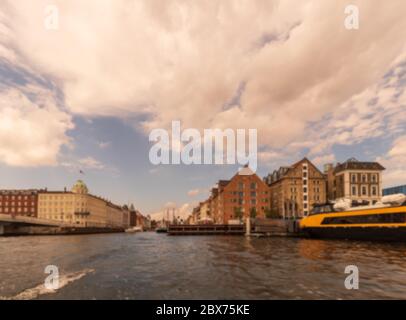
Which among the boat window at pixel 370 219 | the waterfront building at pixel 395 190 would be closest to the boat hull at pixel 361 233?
the boat window at pixel 370 219

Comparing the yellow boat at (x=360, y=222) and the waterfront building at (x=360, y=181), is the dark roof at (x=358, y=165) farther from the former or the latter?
the yellow boat at (x=360, y=222)

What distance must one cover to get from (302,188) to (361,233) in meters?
67.2

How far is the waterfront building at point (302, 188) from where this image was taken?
4702 inches

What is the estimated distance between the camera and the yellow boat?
48.4 metres

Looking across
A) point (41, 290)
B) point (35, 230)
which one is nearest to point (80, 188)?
point (35, 230)

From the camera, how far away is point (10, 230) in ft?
371

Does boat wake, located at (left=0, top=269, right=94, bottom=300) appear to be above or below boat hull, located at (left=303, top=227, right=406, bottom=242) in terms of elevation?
above

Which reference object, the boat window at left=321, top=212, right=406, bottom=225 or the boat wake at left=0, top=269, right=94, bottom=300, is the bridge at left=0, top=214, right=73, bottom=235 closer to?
the boat wake at left=0, top=269, right=94, bottom=300

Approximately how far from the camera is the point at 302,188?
396 feet

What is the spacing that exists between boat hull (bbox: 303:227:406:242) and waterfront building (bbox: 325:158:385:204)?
5001cm

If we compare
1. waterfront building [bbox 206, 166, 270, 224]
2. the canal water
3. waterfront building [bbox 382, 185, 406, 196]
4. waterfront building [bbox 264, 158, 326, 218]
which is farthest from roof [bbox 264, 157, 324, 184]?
the canal water

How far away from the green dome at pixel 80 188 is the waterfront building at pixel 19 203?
22.4 metres

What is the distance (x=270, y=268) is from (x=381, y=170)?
11118 cm
